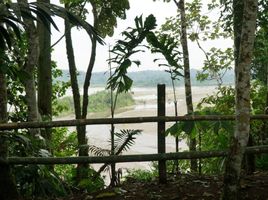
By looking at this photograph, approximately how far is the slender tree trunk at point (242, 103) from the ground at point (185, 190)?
530 mm

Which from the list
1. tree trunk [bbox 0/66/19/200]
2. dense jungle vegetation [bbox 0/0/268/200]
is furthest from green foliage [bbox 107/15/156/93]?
tree trunk [bbox 0/66/19/200]

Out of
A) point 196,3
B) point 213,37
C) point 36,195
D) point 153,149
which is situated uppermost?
point 196,3

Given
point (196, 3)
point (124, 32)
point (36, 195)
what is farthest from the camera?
point (196, 3)

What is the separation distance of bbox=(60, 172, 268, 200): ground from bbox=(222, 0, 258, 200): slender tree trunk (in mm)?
530

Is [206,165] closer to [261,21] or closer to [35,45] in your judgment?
[261,21]

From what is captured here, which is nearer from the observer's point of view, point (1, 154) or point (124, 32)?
point (1, 154)

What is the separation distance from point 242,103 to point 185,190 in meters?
1.18

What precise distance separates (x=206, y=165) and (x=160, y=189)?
4.27m

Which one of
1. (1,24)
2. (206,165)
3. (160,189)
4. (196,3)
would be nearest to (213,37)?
(196,3)

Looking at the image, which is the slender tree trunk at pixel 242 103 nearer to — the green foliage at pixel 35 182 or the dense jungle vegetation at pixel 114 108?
the dense jungle vegetation at pixel 114 108

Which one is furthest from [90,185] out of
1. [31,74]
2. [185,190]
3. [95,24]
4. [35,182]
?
[95,24]

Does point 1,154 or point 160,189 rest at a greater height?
point 1,154

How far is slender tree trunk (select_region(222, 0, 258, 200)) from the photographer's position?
2893mm

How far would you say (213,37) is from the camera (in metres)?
11.6
